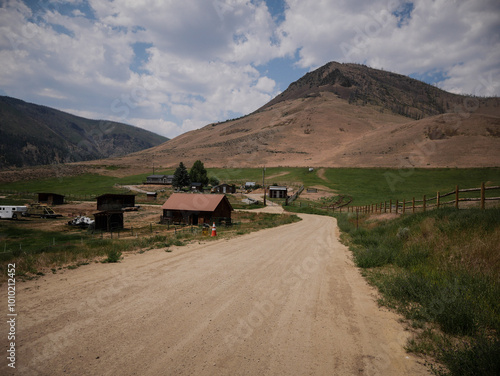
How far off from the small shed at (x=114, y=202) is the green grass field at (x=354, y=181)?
2811 cm

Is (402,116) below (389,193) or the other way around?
the other way around

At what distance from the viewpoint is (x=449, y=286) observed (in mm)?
5734

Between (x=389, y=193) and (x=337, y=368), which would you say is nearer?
(x=337, y=368)

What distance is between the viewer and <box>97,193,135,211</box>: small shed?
4912 centimetres

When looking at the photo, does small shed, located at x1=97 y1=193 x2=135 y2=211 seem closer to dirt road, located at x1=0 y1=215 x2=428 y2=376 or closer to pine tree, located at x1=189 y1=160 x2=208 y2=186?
pine tree, located at x1=189 y1=160 x2=208 y2=186

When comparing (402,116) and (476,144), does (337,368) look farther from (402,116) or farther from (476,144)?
(402,116)

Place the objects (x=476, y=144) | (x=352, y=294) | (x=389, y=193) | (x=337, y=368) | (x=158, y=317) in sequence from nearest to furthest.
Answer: (x=337, y=368)
(x=158, y=317)
(x=352, y=294)
(x=389, y=193)
(x=476, y=144)

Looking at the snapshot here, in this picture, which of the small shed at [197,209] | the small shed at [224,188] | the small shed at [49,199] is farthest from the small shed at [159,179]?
the small shed at [197,209]

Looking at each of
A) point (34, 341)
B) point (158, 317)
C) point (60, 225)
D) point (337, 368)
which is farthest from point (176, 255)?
point (60, 225)

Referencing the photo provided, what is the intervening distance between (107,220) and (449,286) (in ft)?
111

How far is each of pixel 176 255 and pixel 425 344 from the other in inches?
355

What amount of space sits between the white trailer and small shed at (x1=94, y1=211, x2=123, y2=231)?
18.9 m

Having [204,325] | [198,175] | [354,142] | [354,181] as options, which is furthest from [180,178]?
[354,142]

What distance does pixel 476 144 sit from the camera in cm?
9731
